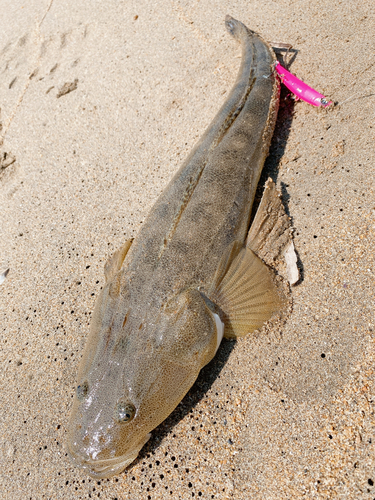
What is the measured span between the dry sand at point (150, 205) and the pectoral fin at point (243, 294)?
156 mm

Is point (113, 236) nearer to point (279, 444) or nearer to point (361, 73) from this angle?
point (279, 444)

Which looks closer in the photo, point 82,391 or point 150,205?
point 82,391

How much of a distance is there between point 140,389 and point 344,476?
1.35 meters

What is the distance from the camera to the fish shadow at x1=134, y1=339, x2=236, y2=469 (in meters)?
2.53

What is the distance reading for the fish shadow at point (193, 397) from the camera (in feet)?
8.31

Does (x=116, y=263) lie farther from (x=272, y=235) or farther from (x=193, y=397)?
(x=272, y=235)

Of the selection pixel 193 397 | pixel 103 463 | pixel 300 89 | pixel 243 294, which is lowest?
pixel 193 397

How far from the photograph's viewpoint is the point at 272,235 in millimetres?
3100

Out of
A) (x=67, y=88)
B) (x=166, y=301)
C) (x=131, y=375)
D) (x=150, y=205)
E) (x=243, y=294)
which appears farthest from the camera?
(x=67, y=88)

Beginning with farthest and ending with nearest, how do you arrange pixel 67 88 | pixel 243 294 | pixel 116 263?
pixel 67 88 → pixel 116 263 → pixel 243 294

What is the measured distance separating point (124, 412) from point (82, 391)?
13.5 inches

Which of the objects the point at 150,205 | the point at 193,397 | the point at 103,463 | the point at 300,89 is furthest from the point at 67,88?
the point at 103,463

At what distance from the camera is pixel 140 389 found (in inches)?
91.5

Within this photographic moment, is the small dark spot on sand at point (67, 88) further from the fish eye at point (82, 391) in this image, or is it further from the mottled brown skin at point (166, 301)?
the fish eye at point (82, 391)
